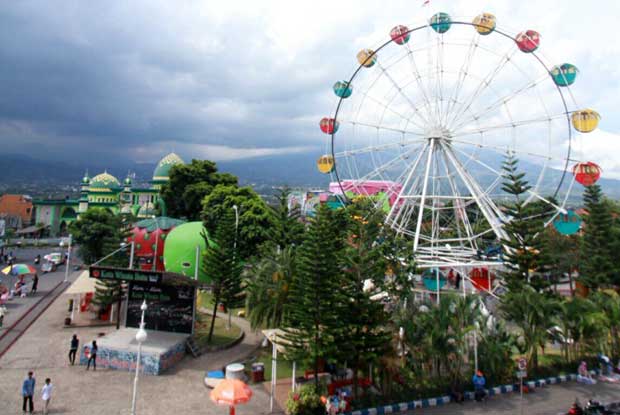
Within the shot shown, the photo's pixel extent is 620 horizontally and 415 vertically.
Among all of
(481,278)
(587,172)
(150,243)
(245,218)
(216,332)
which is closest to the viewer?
(587,172)

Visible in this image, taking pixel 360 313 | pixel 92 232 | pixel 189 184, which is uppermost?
pixel 189 184

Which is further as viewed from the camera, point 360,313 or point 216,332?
point 216,332

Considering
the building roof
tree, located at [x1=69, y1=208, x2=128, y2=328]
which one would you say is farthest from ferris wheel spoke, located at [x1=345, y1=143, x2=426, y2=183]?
the building roof

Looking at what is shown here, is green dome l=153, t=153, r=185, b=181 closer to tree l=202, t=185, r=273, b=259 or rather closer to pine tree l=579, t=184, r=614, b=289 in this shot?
tree l=202, t=185, r=273, b=259

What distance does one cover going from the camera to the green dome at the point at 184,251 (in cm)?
2572

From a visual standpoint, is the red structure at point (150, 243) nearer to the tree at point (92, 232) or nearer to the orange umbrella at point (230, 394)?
the tree at point (92, 232)

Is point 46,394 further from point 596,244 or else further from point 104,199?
point 104,199

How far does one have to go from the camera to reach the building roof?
7138cm

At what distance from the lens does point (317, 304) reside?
1218cm

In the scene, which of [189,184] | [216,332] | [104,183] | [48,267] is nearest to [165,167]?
[104,183]

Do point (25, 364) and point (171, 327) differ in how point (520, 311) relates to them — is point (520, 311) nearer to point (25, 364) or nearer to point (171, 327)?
point (171, 327)

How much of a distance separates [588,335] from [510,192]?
7.23 metres

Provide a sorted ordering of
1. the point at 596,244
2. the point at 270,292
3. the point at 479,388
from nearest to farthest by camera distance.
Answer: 1. the point at 479,388
2. the point at 270,292
3. the point at 596,244

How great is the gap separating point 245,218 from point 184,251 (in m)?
4.72
